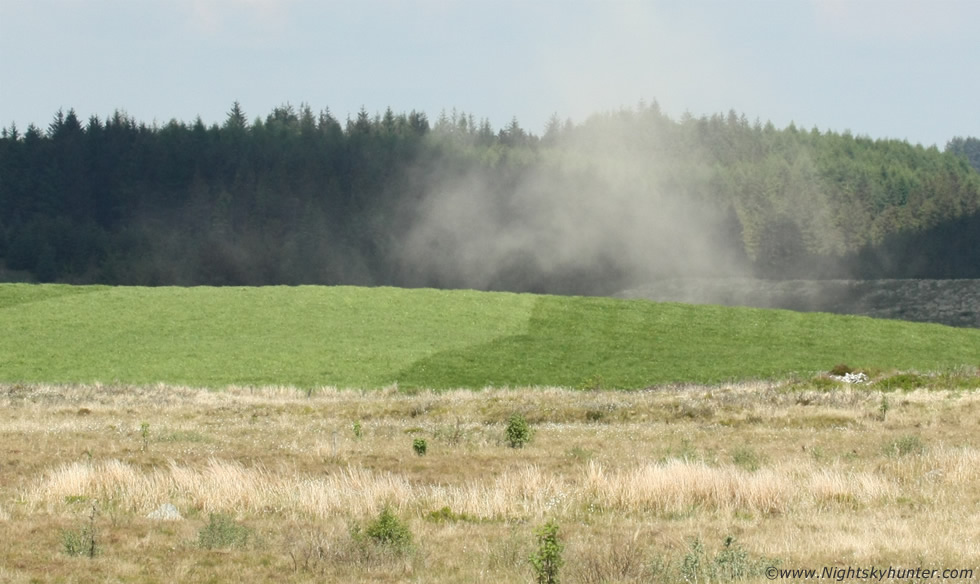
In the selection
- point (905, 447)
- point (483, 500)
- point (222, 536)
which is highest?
point (222, 536)

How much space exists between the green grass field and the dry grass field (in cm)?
2331

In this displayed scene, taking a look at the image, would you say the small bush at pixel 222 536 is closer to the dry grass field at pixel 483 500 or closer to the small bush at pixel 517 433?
the dry grass field at pixel 483 500

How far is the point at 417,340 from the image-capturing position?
215ft

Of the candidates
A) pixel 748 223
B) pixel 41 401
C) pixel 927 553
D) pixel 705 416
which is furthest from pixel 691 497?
pixel 748 223

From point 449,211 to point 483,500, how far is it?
519ft

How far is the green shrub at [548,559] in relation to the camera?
1112cm

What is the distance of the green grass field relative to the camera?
55.7m

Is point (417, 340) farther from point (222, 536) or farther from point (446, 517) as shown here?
point (222, 536)

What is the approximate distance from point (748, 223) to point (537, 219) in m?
34.7

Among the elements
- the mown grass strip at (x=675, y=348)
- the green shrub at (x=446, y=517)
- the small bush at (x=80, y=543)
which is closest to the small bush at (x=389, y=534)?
the green shrub at (x=446, y=517)

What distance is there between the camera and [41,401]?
4172cm

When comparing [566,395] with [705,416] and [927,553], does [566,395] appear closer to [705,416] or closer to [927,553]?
[705,416]

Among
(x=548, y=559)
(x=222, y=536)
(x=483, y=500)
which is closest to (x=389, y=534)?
(x=222, y=536)

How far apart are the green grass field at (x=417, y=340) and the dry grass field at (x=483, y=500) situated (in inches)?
918
